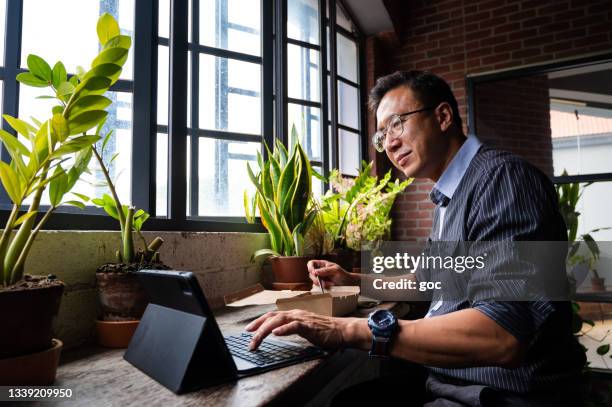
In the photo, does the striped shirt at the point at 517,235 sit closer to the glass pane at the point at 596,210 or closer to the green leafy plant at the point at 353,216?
the green leafy plant at the point at 353,216

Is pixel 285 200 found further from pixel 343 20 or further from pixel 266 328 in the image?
pixel 343 20

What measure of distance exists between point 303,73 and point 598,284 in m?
3.11

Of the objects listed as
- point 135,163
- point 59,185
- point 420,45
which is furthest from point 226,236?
point 420,45

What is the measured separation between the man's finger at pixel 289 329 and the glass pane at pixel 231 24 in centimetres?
178

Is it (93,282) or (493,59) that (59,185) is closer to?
(93,282)

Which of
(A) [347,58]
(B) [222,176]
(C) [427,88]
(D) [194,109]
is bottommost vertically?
(B) [222,176]

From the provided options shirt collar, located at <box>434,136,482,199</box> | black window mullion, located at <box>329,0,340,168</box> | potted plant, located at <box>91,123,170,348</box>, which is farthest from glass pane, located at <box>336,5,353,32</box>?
potted plant, located at <box>91,123,170,348</box>

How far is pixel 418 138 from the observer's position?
161 centimetres

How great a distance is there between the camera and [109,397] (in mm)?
780

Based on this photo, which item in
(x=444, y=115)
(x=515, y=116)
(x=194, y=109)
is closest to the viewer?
(x=444, y=115)

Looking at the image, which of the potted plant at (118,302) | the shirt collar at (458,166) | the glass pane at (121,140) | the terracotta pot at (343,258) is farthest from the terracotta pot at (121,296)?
the terracotta pot at (343,258)

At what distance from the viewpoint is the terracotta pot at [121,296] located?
112 centimetres

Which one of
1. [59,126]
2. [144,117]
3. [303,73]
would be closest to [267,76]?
→ [303,73]

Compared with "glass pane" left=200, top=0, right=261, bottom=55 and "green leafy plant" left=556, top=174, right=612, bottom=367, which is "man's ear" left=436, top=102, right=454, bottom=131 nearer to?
"glass pane" left=200, top=0, right=261, bottom=55
